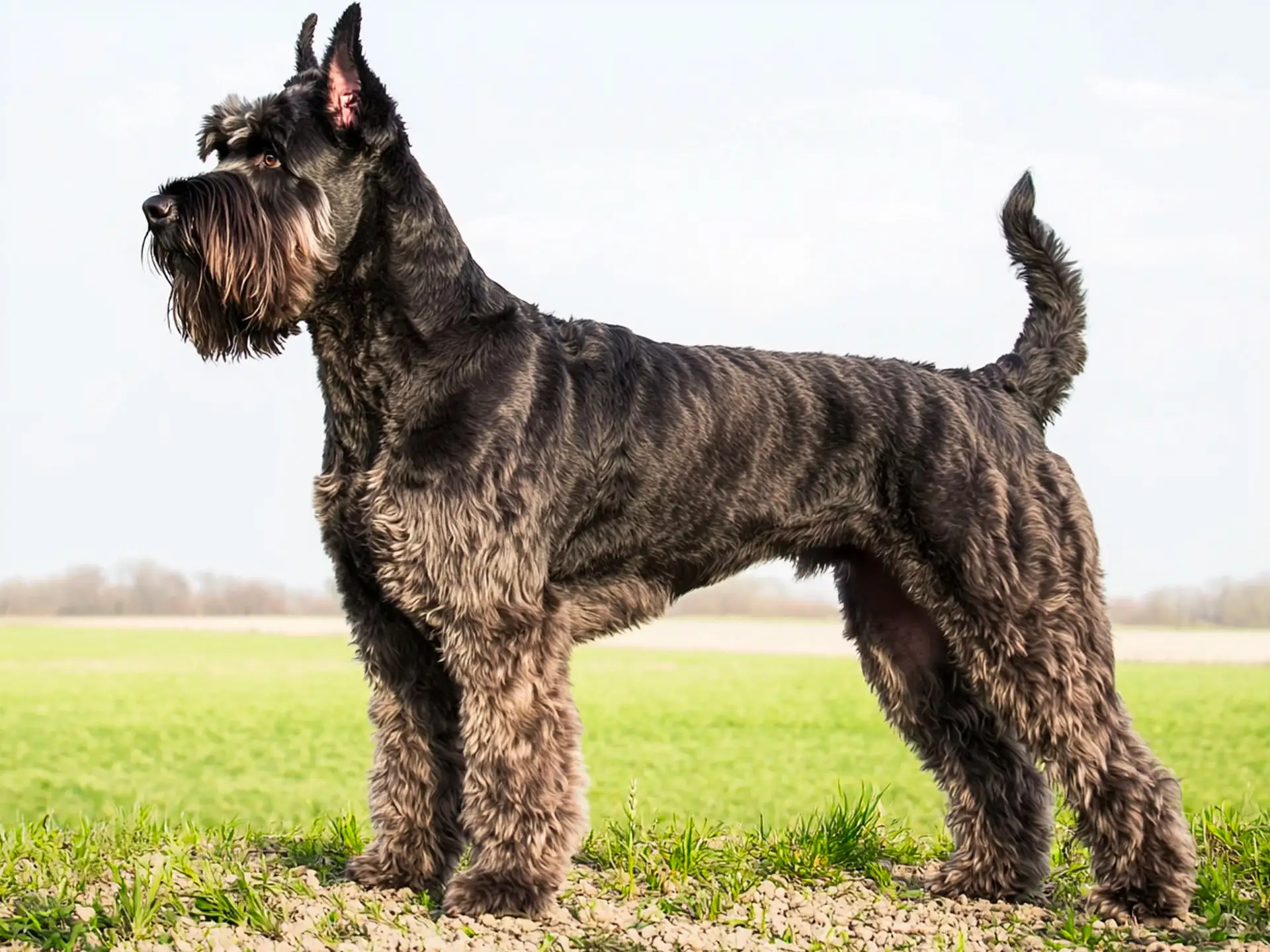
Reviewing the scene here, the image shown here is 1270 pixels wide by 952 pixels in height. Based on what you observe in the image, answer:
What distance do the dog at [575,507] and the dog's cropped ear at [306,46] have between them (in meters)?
0.03

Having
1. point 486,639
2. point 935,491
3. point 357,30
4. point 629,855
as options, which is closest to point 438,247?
point 357,30

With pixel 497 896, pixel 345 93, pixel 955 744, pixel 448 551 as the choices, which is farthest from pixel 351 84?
pixel 955 744

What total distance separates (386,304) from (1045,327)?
3279mm

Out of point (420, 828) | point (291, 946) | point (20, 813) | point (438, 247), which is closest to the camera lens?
point (291, 946)

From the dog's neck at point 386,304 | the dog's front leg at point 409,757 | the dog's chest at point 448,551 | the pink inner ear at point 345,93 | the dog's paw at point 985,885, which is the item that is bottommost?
the dog's paw at point 985,885

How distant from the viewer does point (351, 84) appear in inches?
208

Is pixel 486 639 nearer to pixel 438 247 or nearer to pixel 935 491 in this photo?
pixel 438 247

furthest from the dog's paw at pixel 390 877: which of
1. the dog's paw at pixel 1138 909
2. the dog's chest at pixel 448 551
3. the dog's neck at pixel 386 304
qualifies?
the dog's paw at pixel 1138 909

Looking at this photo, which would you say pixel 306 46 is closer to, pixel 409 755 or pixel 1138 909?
pixel 409 755

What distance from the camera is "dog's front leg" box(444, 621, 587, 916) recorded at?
5.18m

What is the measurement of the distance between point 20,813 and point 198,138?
4.07 m

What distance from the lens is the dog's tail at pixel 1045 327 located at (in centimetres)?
652

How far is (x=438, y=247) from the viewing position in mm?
5402

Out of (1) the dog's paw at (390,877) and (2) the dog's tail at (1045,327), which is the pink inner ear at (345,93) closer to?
(1) the dog's paw at (390,877)
